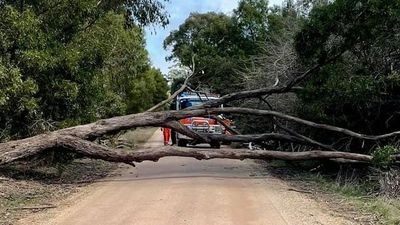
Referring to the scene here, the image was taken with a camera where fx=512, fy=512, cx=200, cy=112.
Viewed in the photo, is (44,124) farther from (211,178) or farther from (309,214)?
(309,214)

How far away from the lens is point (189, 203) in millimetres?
9602

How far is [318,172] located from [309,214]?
694 cm

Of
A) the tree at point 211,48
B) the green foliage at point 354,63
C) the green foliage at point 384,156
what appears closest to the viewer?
the green foliage at point 384,156

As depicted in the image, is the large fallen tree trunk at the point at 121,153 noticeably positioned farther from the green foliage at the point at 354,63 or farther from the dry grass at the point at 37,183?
the green foliage at the point at 354,63

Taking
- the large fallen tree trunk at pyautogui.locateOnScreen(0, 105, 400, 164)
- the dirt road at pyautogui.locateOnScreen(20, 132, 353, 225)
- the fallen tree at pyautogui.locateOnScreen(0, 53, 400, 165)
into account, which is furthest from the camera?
the fallen tree at pyautogui.locateOnScreen(0, 53, 400, 165)

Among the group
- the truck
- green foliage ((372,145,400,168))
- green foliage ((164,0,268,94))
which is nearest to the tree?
green foliage ((164,0,268,94))

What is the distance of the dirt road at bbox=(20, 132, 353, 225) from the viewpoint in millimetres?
8320

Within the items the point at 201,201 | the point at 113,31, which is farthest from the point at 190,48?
the point at 201,201

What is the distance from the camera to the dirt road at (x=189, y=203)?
8320 mm

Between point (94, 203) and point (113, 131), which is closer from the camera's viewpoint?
point (94, 203)

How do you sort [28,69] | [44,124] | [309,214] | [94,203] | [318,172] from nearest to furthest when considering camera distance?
[309,214] → [94,203] → [28,69] → [44,124] → [318,172]

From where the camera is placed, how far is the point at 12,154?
462 inches

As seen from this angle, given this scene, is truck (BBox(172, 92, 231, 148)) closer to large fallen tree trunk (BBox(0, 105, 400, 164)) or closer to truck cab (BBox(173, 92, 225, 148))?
truck cab (BBox(173, 92, 225, 148))

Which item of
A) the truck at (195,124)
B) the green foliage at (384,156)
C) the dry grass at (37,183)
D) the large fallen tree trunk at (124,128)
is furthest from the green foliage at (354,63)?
the truck at (195,124)
